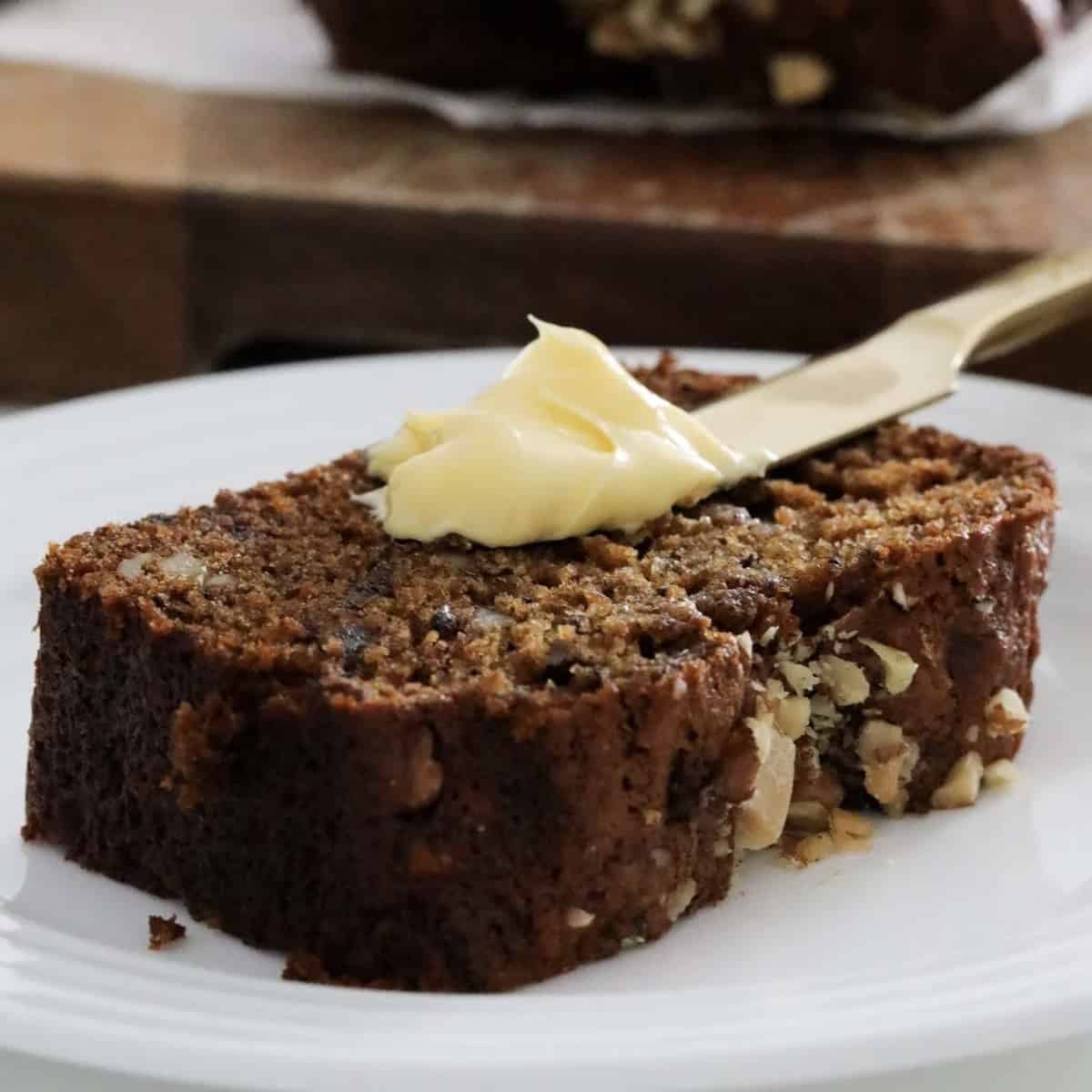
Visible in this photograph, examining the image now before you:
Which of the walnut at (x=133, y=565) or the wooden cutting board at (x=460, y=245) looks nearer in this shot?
the walnut at (x=133, y=565)

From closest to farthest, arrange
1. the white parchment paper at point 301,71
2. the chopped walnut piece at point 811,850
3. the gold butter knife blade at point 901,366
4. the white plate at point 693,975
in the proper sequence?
1. the white plate at point 693,975
2. the chopped walnut piece at point 811,850
3. the gold butter knife blade at point 901,366
4. the white parchment paper at point 301,71

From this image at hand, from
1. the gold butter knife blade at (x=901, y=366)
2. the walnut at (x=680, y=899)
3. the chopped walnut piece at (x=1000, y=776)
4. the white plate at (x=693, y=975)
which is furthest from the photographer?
the gold butter knife blade at (x=901, y=366)

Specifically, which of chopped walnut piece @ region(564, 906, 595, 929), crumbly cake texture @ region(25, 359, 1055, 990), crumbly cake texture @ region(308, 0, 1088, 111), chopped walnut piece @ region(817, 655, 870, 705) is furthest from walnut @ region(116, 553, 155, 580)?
crumbly cake texture @ region(308, 0, 1088, 111)

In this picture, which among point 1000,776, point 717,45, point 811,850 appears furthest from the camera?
point 717,45

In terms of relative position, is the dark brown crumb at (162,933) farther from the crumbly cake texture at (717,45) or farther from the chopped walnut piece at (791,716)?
the crumbly cake texture at (717,45)

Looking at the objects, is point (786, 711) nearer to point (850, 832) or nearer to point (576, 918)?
point (850, 832)

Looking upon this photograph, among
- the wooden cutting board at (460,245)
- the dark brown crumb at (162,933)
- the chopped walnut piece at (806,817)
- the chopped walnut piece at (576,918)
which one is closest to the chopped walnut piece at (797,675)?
the chopped walnut piece at (806,817)

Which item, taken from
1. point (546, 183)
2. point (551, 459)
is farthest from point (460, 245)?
point (551, 459)
